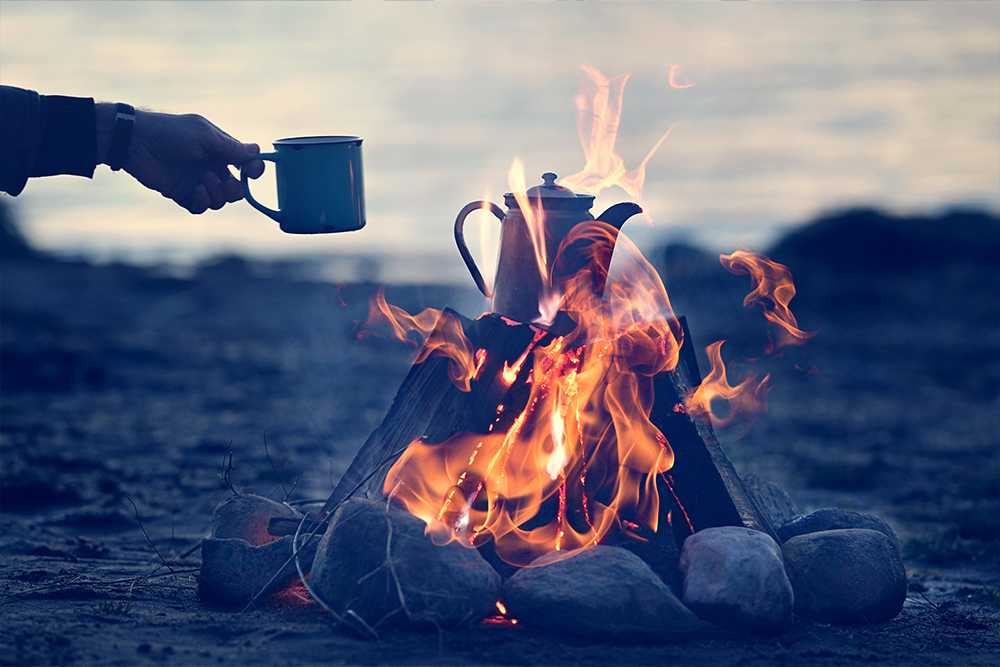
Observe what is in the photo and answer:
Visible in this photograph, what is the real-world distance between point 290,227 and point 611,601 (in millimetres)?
1756

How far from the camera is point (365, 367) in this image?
14.2 m

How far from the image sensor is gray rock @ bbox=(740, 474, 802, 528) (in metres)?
5.72

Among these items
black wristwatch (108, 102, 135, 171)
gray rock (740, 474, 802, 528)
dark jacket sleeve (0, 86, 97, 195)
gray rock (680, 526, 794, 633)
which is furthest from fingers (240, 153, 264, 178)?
gray rock (740, 474, 802, 528)

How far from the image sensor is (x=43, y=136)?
4.49m

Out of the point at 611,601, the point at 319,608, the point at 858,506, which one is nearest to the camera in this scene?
the point at 611,601

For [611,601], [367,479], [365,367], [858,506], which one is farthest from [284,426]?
[611,601]

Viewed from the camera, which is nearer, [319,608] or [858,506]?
[319,608]

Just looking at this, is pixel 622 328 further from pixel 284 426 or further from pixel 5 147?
pixel 284 426

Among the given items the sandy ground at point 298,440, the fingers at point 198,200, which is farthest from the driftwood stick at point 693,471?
the fingers at point 198,200

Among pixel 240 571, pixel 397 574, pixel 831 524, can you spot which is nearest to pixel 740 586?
pixel 831 524

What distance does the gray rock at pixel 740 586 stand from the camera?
451 centimetres

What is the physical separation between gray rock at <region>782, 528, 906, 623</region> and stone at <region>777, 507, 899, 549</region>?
1.26 ft

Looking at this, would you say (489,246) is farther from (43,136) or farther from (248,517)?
(43,136)

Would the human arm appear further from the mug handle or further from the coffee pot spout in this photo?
the coffee pot spout
